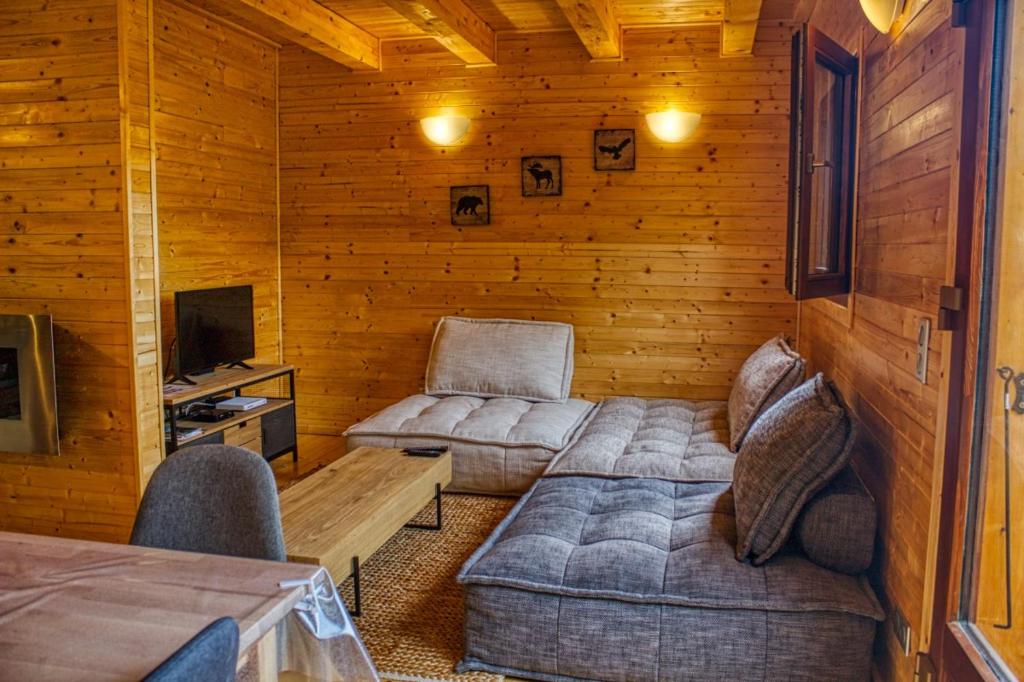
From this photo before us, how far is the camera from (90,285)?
3.60 m

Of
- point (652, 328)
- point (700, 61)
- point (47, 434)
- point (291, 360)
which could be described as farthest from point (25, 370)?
point (700, 61)

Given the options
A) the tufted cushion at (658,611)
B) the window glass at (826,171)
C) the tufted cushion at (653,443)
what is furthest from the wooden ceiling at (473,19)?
the tufted cushion at (658,611)

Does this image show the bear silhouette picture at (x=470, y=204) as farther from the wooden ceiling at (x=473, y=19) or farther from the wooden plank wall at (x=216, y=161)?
the wooden plank wall at (x=216, y=161)

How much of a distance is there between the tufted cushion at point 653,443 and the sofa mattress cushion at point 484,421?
15 cm

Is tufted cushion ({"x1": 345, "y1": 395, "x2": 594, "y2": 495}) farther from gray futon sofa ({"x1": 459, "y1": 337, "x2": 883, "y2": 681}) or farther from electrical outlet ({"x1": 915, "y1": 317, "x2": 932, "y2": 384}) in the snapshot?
electrical outlet ({"x1": 915, "y1": 317, "x2": 932, "y2": 384})

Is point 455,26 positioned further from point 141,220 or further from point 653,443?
point 653,443

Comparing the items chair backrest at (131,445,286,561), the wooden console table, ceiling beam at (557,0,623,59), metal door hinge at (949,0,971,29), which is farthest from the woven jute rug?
ceiling beam at (557,0,623,59)

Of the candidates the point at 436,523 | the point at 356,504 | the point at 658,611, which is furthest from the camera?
the point at 436,523

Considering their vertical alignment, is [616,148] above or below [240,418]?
above

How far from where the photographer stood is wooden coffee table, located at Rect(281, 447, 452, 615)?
9.36ft

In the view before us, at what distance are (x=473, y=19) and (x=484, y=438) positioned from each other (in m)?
2.34

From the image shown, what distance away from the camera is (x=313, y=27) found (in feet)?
15.2

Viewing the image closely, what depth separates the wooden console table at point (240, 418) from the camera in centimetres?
414

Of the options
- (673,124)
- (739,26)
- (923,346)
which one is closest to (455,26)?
(673,124)
